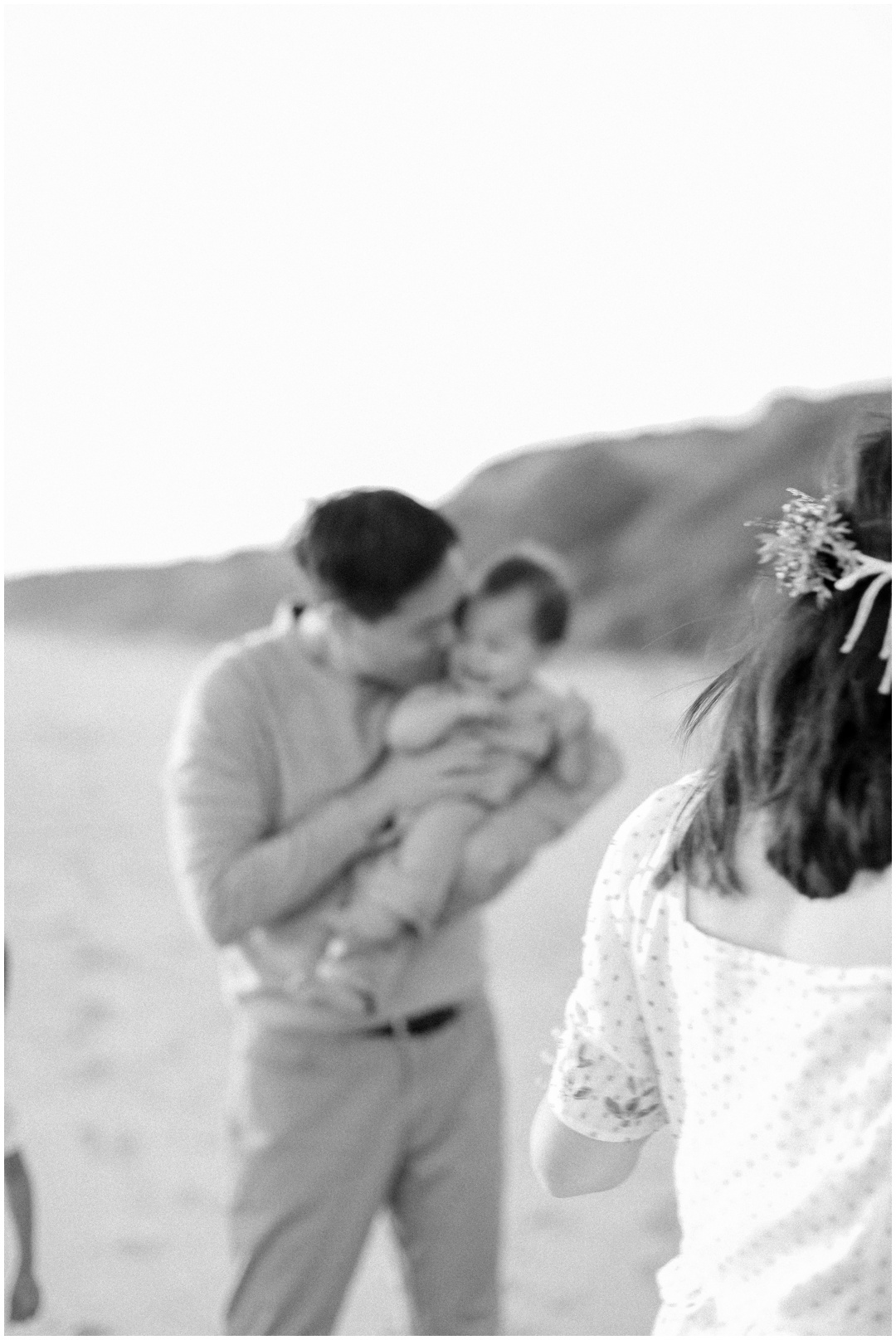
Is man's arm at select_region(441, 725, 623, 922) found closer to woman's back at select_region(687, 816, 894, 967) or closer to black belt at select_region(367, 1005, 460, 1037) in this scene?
black belt at select_region(367, 1005, 460, 1037)

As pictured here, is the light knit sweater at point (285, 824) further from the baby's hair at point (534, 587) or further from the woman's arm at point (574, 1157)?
the woman's arm at point (574, 1157)

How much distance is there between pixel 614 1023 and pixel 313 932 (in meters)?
0.81

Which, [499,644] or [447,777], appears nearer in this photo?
[447,777]

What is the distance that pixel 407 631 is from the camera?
1.74 m

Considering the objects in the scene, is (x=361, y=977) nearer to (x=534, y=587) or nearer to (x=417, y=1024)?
(x=417, y=1024)

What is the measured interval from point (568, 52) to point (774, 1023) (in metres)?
3.15

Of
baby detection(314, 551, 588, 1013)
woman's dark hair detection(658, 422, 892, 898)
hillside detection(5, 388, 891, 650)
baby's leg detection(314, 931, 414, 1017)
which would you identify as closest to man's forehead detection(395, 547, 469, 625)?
baby detection(314, 551, 588, 1013)

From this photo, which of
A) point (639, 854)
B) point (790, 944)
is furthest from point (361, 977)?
point (790, 944)

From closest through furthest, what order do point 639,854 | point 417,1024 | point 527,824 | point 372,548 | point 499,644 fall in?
1. point 639,854
2. point 372,548
3. point 417,1024
4. point 527,824
5. point 499,644

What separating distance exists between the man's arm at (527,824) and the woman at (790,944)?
2.82ft

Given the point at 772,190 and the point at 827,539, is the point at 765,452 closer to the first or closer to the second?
the point at 772,190

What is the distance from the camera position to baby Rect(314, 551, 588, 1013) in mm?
1725

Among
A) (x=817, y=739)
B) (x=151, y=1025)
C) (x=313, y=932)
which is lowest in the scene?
(x=151, y=1025)

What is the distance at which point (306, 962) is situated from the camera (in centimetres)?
173
